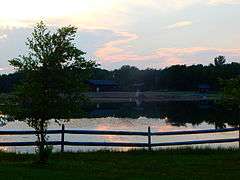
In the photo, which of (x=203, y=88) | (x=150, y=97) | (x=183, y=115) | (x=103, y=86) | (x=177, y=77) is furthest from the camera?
(x=177, y=77)

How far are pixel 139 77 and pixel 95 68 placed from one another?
162 m

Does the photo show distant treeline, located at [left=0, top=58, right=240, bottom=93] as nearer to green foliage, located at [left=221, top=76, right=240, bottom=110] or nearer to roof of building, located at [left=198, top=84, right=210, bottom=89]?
roof of building, located at [left=198, top=84, right=210, bottom=89]

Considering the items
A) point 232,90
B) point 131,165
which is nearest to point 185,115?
point 232,90

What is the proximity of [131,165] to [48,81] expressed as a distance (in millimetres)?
4078

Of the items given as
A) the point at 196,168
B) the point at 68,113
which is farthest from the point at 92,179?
the point at 196,168

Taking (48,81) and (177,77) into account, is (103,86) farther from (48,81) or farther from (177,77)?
(48,81)

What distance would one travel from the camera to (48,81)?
653 inches

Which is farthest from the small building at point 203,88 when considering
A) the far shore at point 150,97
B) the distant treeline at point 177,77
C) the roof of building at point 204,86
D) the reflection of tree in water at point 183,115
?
the reflection of tree in water at point 183,115

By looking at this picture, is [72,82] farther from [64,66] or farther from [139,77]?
[139,77]

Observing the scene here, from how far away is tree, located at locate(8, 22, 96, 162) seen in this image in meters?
16.5

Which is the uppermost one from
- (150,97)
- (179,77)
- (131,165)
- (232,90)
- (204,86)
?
(179,77)

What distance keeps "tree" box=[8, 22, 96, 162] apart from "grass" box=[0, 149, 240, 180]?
178 centimetres

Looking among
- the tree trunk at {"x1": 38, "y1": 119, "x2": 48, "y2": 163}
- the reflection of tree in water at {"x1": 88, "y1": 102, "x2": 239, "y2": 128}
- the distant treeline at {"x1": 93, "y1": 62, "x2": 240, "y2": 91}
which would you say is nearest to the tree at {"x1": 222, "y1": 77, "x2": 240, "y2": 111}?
the tree trunk at {"x1": 38, "y1": 119, "x2": 48, "y2": 163}

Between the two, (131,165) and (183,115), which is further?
(183,115)
